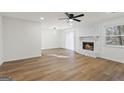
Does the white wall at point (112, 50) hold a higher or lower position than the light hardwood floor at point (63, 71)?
higher

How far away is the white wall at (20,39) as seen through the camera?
15.4ft

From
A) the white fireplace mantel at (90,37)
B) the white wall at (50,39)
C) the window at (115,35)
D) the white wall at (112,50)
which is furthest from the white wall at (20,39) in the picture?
the window at (115,35)

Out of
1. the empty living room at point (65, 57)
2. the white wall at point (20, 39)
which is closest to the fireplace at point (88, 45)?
the empty living room at point (65, 57)

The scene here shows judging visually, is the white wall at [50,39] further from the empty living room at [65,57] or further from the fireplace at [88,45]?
the fireplace at [88,45]

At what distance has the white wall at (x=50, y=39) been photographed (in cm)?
957

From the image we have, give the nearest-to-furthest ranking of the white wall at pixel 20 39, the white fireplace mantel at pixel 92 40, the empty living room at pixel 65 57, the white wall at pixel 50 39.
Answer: the empty living room at pixel 65 57 < the white wall at pixel 20 39 < the white fireplace mantel at pixel 92 40 < the white wall at pixel 50 39

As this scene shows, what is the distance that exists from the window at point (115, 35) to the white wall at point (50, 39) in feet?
19.3

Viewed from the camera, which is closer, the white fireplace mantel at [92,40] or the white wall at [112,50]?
the white wall at [112,50]

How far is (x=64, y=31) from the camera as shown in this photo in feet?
33.3

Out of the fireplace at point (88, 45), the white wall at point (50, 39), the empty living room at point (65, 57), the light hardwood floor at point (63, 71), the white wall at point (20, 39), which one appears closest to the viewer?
the light hardwood floor at point (63, 71)
